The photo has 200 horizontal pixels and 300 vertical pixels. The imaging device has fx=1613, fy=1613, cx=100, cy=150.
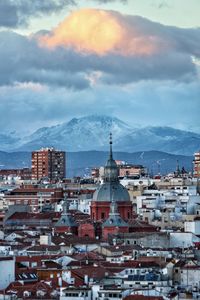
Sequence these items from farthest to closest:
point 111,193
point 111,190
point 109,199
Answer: point 111,190
point 111,193
point 109,199

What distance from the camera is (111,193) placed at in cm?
13700

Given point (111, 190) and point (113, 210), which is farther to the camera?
point (111, 190)

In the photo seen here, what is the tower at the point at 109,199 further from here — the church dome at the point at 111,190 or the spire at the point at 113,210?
the spire at the point at 113,210

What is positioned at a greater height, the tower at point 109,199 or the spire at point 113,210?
the tower at point 109,199

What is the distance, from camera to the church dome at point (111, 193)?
137 m

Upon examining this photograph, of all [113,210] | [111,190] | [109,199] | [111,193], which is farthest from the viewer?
[111,190]

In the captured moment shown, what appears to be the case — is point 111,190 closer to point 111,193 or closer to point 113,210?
point 111,193

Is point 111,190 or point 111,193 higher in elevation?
point 111,190

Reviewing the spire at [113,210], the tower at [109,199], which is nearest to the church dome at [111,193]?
the tower at [109,199]

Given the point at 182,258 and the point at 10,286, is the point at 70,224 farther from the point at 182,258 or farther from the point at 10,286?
the point at 10,286

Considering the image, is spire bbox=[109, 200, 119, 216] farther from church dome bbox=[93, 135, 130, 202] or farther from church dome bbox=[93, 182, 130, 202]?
church dome bbox=[93, 182, 130, 202]

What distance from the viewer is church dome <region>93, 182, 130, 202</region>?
136625 mm

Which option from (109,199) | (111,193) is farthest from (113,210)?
(111,193)

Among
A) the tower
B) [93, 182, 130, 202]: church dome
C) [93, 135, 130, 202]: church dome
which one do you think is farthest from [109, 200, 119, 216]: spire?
[93, 182, 130, 202]: church dome
